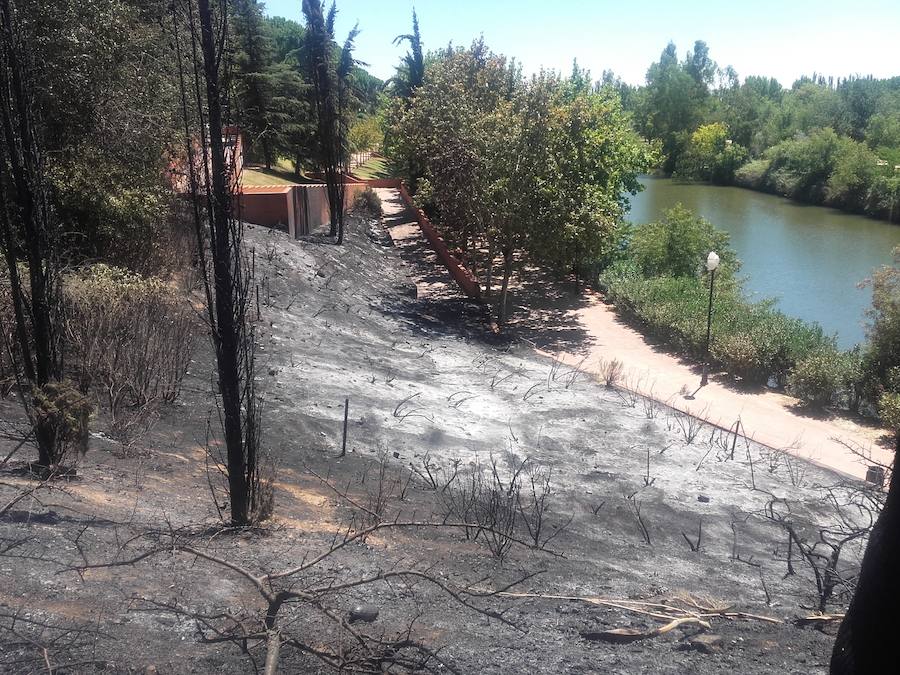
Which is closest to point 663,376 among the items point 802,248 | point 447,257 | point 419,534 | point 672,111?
point 447,257

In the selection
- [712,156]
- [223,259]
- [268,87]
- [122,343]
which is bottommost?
[122,343]

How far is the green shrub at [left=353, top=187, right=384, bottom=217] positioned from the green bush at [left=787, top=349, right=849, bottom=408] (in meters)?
22.1

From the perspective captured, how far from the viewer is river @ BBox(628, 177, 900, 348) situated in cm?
2977

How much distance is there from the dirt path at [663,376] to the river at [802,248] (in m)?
4.92

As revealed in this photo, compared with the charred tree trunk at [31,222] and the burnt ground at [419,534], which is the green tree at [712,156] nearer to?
the burnt ground at [419,534]

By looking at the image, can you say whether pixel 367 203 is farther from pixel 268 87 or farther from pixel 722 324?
pixel 722 324

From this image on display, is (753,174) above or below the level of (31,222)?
below

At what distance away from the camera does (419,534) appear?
22.0ft

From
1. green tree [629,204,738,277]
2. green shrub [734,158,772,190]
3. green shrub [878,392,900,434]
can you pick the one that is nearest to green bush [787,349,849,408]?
green shrub [878,392,900,434]

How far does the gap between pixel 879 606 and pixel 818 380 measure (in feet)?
47.8

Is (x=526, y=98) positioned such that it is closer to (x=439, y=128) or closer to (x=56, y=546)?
(x=439, y=128)

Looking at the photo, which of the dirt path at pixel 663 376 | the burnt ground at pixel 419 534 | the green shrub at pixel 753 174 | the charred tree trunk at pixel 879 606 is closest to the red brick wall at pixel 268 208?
the dirt path at pixel 663 376

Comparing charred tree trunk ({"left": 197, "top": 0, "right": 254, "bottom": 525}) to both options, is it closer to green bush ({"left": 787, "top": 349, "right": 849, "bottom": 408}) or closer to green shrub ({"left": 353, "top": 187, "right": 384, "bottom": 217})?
green bush ({"left": 787, "top": 349, "right": 849, "bottom": 408})

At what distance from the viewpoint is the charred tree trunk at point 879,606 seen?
11.4 ft
